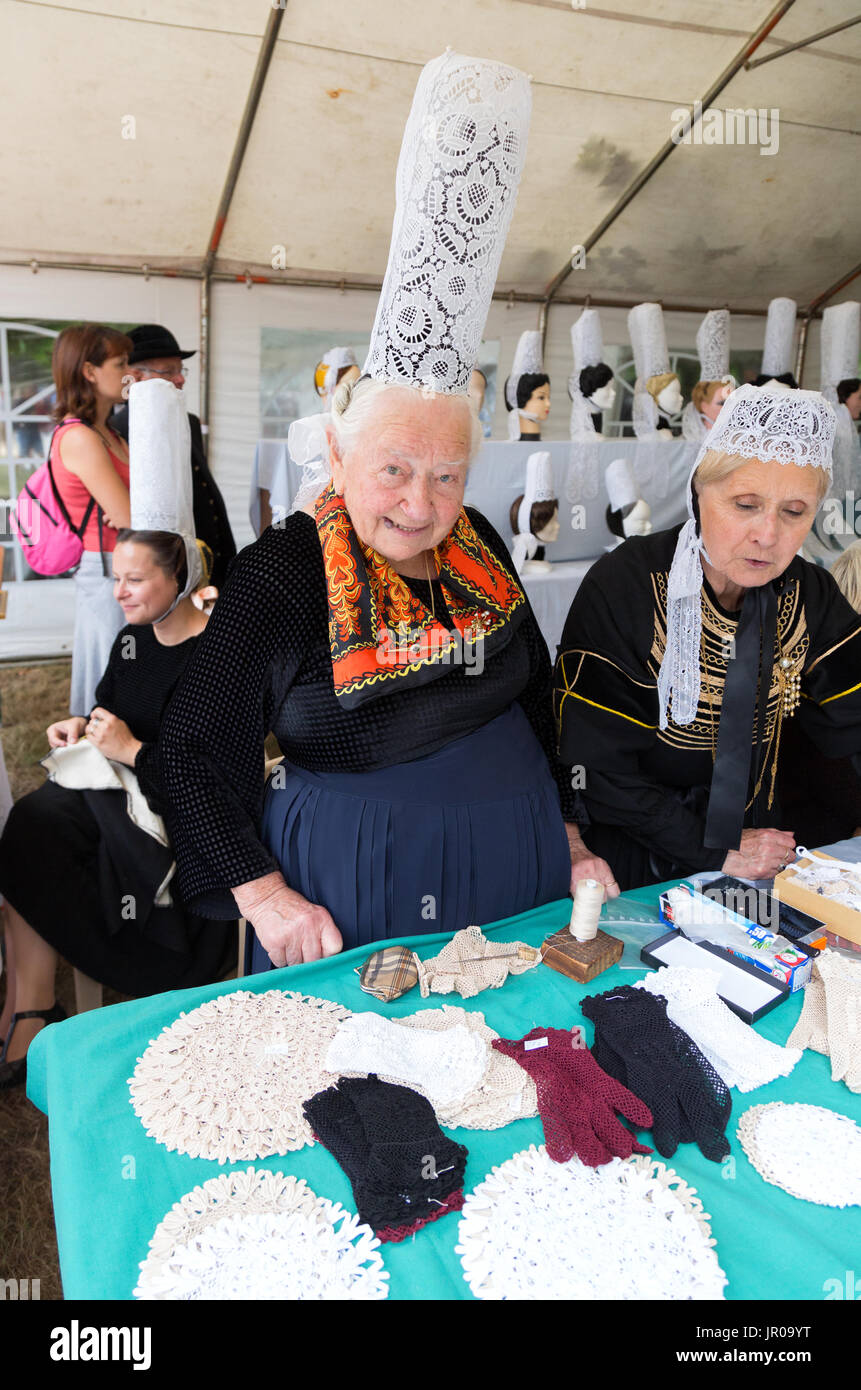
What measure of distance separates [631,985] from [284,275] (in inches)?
211

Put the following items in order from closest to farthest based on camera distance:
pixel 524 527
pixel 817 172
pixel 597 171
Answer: pixel 524 527 → pixel 597 171 → pixel 817 172

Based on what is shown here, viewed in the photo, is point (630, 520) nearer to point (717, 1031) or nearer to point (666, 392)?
point (666, 392)

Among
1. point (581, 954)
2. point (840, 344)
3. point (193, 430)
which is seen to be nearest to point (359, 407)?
point (581, 954)

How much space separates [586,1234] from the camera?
91cm

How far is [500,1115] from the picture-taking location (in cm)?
108

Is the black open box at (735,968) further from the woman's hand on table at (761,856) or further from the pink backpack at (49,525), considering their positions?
the pink backpack at (49,525)

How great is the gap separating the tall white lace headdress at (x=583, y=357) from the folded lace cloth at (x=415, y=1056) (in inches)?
161

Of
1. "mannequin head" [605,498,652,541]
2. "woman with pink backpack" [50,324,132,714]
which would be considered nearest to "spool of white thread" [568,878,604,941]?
"woman with pink backpack" [50,324,132,714]

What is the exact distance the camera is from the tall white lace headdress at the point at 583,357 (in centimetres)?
478

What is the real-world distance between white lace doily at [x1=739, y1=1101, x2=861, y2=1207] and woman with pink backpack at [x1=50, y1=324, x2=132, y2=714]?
2.72 metres

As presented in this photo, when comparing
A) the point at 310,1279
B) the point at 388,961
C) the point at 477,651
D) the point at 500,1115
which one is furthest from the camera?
the point at 477,651

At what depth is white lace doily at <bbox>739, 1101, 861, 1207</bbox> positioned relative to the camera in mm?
1006

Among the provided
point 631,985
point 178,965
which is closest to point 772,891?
point 631,985

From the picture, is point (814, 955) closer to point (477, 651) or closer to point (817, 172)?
point (477, 651)
